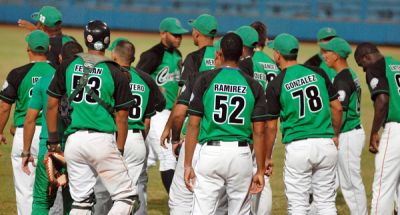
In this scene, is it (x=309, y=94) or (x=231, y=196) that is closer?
(x=231, y=196)

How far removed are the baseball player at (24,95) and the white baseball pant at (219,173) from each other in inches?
92.5

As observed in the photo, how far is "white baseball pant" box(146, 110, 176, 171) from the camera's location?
12.4 meters

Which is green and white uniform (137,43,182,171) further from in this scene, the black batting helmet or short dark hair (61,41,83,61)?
the black batting helmet

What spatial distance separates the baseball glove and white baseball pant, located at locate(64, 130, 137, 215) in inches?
11.7

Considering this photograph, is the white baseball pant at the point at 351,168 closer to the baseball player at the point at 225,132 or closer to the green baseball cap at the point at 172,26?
the green baseball cap at the point at 172,26

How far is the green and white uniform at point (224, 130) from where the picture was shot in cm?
890

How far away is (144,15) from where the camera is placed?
41.1m

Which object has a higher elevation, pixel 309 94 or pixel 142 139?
pixel 309 94

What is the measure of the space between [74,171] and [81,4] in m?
34.0

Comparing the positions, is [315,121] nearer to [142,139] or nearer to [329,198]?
[329,198]

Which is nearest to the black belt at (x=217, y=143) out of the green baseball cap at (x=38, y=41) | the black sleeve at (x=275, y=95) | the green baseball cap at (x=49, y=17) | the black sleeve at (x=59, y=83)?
the black sleeve at (x=275, y=95)

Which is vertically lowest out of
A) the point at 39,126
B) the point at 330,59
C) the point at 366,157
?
the point at 366,157

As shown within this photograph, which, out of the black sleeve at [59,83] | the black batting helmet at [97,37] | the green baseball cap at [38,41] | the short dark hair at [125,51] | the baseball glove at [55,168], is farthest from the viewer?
the short dark hair at [125,51]

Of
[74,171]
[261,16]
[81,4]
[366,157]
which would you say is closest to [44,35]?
[74,171]
